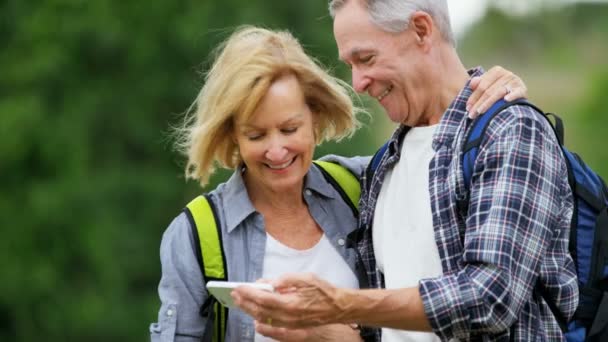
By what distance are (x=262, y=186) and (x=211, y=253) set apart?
0.36 meters

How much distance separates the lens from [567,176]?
3.48m

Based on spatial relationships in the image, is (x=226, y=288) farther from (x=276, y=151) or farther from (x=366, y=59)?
(x=366, y=59)

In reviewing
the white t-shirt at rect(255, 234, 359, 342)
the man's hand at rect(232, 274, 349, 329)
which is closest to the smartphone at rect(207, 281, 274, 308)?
the man's hand at rect(232, 274, 349, 329)

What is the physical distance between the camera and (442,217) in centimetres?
350

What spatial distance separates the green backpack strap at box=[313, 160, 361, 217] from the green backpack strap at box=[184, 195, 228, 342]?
51 cm

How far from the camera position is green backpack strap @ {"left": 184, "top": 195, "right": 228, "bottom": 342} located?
3834 millimetres

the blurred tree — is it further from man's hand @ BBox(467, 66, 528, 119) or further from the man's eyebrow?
man's hand @ BBox(467, 66, 528, 119)

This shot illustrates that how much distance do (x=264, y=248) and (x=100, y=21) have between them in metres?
14.4

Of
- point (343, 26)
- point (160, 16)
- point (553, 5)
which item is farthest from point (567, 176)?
point (553, 5)

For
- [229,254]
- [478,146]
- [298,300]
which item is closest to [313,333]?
[229,254]

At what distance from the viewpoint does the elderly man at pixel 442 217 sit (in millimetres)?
3275

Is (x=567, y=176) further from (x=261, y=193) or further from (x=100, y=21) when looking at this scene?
(x=100, y=21)

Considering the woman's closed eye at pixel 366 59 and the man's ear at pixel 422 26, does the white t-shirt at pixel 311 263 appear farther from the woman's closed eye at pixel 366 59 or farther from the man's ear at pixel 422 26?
the man's ear at pixel 422 26

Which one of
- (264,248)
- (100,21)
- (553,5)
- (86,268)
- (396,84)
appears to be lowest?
(86,268)
